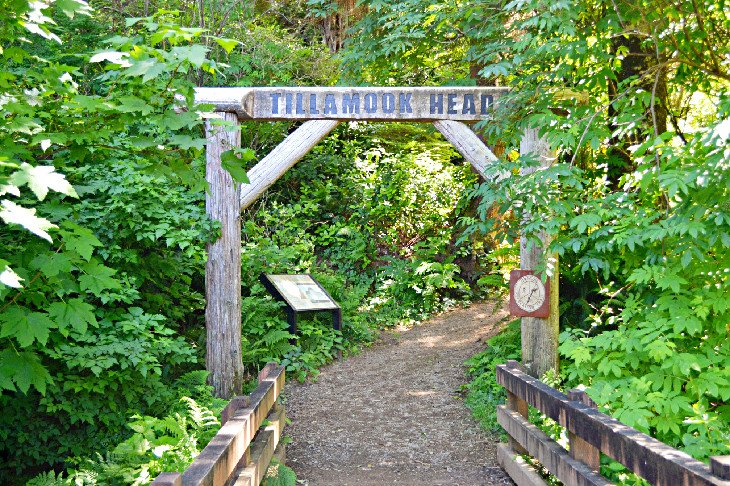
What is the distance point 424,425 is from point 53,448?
3849 millimetres

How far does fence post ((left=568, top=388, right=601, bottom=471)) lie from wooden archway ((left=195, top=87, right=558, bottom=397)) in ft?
8.79

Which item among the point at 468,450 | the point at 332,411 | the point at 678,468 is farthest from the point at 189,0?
the point at 678,468

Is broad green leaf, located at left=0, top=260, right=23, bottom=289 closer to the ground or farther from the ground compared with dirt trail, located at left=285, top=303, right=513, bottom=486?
farther from the ground

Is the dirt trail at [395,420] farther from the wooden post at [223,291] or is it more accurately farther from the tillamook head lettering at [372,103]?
the tillamook head lettering at [372,103]

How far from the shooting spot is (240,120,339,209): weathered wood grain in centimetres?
807

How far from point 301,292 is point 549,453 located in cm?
638

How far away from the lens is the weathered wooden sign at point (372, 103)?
25.8 feet

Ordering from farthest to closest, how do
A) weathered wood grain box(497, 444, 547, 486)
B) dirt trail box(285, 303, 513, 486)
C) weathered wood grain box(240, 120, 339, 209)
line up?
weathered wood grain box(240, 120, 339, 209)
dirt trail box(285, 303, 513, 486)
weathered wood grain box(497, 444, 547, 486)

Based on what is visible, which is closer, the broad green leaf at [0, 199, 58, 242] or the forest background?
the broad green leaf at [0, 199, 58, 242]

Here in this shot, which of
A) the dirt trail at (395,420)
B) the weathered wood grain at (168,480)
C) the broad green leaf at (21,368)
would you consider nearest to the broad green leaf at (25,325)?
the broad green leaf at (21,368)

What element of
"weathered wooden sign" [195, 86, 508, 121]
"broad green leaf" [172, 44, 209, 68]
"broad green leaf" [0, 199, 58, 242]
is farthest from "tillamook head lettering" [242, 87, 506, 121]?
"broad green leaf" [0, 199, 58, 242]

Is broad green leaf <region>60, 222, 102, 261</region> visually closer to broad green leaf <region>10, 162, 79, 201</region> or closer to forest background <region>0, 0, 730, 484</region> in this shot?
forest background <region>0, 0, 730, 484</region>

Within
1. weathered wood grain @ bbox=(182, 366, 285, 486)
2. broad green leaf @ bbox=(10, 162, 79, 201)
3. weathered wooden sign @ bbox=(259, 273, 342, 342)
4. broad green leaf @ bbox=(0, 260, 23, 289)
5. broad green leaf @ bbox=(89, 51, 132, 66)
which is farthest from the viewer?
weathered wooden sign @ bbox=(259, 273, 342, 342)

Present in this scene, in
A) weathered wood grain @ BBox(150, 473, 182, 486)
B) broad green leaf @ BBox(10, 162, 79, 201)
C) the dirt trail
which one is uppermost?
broad green leaf @ BBox(10, 162, 79, 201)
